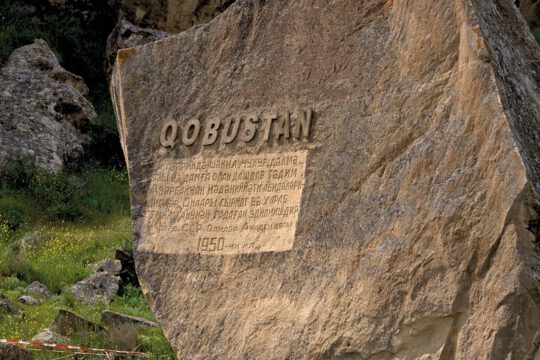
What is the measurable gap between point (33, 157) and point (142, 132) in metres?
6.21

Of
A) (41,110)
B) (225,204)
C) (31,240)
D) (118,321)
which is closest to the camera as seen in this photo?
(225,204)

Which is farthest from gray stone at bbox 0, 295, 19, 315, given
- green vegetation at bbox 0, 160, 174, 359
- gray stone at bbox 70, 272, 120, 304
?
gray stone at bbox 70, 272, 120, 304

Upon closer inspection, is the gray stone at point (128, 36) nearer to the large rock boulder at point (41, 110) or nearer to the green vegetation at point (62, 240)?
the large rock boulder at point (41, 110)

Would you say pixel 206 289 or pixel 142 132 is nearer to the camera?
pixel 206 289

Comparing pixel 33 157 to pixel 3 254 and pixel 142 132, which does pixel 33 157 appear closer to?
pixel 3 254

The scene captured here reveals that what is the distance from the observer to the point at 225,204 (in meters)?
6.52

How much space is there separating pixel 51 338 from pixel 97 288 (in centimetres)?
164

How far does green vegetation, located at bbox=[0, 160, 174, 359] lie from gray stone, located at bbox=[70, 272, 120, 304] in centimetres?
10

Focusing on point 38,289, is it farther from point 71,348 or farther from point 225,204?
point 225,204

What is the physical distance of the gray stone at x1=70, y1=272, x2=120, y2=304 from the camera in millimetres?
9141

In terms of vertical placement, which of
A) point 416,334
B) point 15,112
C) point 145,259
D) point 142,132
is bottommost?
point 416,334

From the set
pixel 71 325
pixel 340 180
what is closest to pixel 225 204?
pixel 340 180

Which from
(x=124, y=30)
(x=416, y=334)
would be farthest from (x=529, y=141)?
(x=124, y=30)

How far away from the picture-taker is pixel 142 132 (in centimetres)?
711
